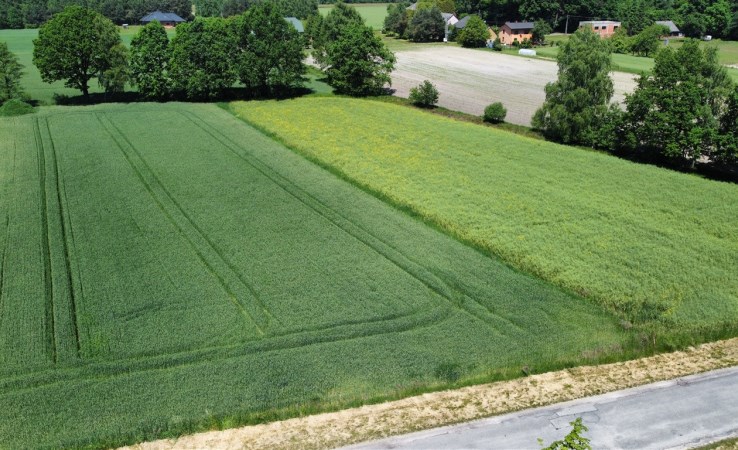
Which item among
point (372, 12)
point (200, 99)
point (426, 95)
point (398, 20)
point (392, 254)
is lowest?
point (392, 254)

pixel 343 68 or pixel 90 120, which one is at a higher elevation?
pixel 343 68

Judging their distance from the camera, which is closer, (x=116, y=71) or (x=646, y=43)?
(x=116, y=71)

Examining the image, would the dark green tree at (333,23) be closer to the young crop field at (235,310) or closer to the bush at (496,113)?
the bush at (496,113)

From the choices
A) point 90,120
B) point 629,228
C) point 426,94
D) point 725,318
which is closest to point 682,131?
point 629,228

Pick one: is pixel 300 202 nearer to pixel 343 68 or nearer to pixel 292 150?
pixel 292 150

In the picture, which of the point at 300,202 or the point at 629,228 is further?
the point at 300,202

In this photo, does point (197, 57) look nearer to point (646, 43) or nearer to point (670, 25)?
point (646, 43)

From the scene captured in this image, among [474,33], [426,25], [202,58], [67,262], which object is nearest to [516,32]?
[474,33]

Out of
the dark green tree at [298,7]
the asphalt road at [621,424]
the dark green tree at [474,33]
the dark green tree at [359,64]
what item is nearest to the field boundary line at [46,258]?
the asphalt road at [621,424]
